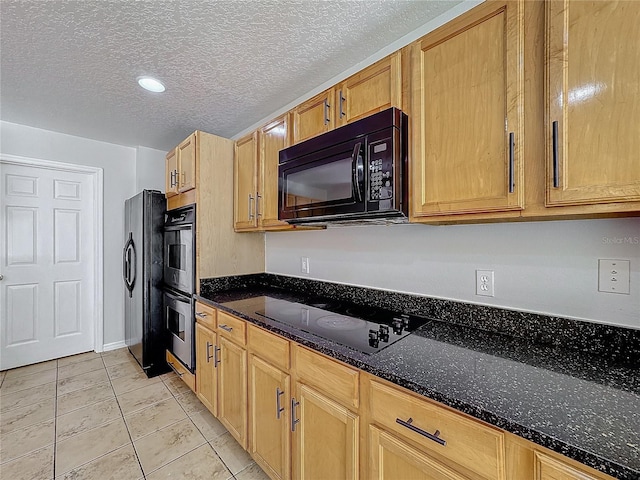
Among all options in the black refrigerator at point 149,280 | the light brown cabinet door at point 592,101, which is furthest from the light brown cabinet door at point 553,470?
the black refrigerator at point 149,280

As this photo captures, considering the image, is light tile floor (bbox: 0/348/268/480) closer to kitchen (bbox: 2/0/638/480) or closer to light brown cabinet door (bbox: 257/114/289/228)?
kitchen (bbox: 2/0/638/480)

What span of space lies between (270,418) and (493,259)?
4.32 ft

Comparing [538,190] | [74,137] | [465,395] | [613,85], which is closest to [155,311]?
[74,137]

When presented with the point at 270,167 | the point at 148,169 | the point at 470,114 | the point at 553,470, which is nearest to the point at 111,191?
the point at 148,169

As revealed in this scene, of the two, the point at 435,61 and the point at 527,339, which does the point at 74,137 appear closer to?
the point at 435,61

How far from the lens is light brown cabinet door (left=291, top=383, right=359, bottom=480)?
1077mm

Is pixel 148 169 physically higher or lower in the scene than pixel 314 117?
higher

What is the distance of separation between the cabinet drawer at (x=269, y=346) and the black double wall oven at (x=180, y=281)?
0.88 metres

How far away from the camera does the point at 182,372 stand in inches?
95.1

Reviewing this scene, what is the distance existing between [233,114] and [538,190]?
244 cm

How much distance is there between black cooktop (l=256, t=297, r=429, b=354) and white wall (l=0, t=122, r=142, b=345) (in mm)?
2552

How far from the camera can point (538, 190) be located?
936mm

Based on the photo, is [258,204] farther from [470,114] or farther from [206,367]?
[470,114]

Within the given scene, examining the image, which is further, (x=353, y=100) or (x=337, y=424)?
(x=353, y=100)
